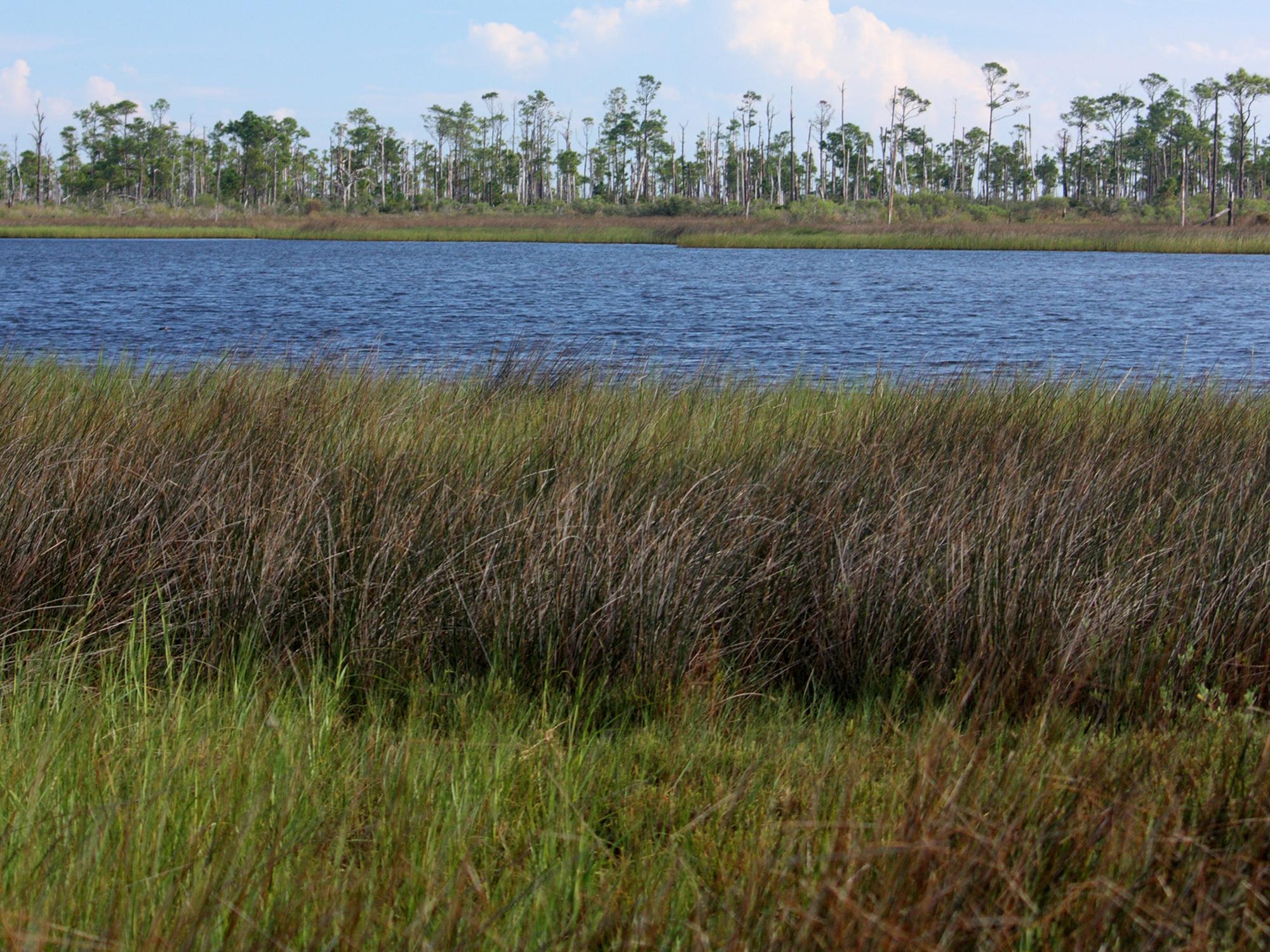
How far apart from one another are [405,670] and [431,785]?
3.11 feet

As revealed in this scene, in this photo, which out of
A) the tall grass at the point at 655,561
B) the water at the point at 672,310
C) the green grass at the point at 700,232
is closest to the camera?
the tall grass at the point at 655,561

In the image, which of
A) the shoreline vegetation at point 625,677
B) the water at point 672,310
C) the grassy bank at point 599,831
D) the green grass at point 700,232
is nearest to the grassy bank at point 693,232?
the green grass at point 700,232

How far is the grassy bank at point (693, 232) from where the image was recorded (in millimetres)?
37500

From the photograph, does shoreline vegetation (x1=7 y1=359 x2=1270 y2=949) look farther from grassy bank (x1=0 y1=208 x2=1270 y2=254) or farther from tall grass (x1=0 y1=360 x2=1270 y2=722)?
grassy bank (x1=0 y1=208 x2=1270 y2=254)

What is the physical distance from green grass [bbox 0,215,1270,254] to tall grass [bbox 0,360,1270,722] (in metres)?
35.0

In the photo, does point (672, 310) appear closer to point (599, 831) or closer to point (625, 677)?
point (625, 677)

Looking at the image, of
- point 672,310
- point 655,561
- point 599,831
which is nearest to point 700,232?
point 672,310

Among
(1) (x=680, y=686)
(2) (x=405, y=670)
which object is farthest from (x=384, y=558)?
(1) (x=680, y=686)

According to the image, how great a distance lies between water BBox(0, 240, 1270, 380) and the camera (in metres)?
12.2

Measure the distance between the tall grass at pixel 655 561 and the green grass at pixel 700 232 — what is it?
3502cm

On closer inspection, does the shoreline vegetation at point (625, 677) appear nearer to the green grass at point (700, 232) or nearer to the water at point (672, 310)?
the water at point (672, 310)

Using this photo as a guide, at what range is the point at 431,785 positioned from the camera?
2035 mm

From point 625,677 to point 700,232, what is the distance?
138ft

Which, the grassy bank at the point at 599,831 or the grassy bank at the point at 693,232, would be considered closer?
the grassy bank at the point at 599,831
